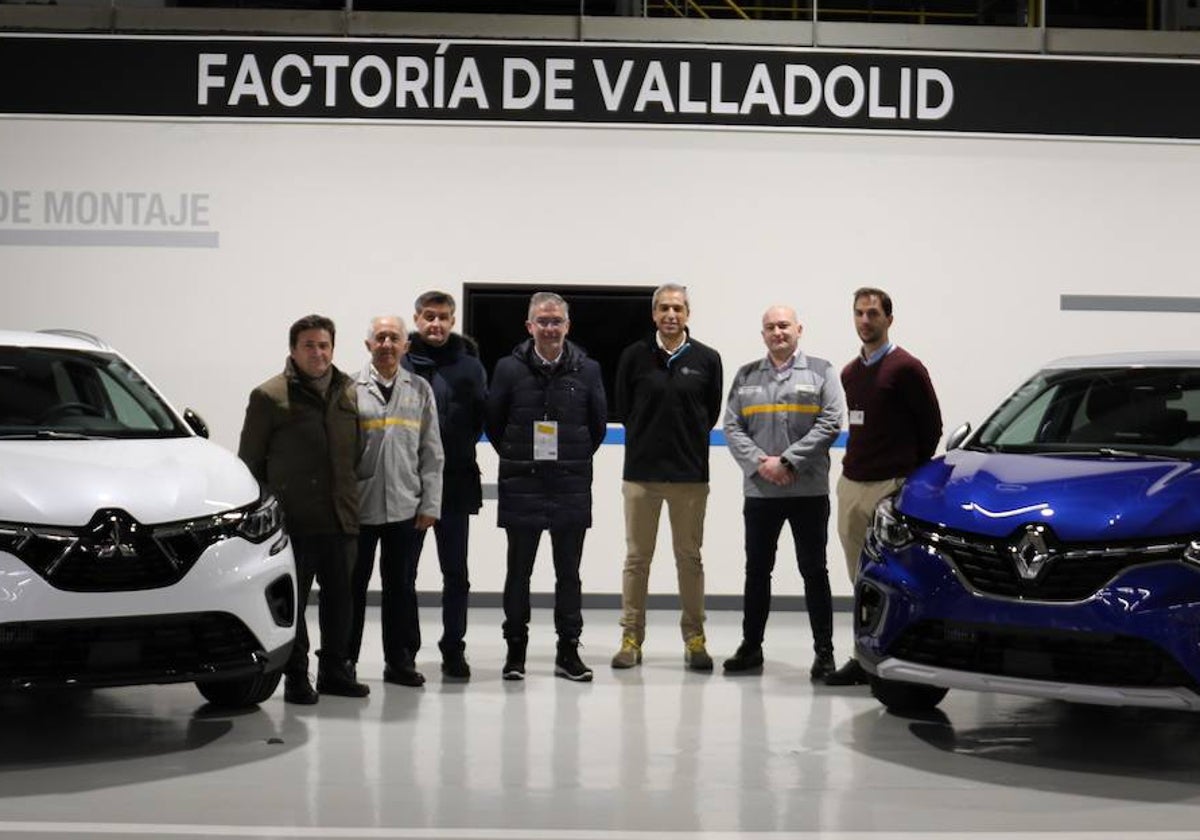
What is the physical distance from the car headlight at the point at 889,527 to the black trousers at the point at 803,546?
128 centimetres

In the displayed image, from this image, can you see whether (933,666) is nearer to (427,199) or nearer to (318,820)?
(318,820)

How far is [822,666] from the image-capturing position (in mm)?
7484

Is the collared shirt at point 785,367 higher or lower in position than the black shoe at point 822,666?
higher

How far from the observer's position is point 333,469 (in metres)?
6.68

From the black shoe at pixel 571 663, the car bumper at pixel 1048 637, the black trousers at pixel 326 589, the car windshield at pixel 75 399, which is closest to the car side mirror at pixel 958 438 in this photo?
the car bumper at pixel 1048 637

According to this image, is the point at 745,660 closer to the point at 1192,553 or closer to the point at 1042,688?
the point at 1042,688

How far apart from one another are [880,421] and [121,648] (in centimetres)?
362

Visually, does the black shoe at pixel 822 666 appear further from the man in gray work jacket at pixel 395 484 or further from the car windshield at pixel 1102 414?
the man in gray work jacket at pixel 395 484

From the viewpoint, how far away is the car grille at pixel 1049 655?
5.26 metres

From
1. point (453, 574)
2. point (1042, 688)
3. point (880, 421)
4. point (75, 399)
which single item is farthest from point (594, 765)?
point (75, 399)

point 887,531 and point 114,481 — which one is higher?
point 114,481

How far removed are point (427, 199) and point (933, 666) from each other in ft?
17.6

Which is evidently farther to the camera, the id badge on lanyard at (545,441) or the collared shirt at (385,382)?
the id badge on lanyard at (545,441)

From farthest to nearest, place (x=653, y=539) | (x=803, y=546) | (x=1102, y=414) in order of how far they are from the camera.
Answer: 1. (x=653, y=539)
2. (x=803, y=546)
3. (x=1102, y=414)
